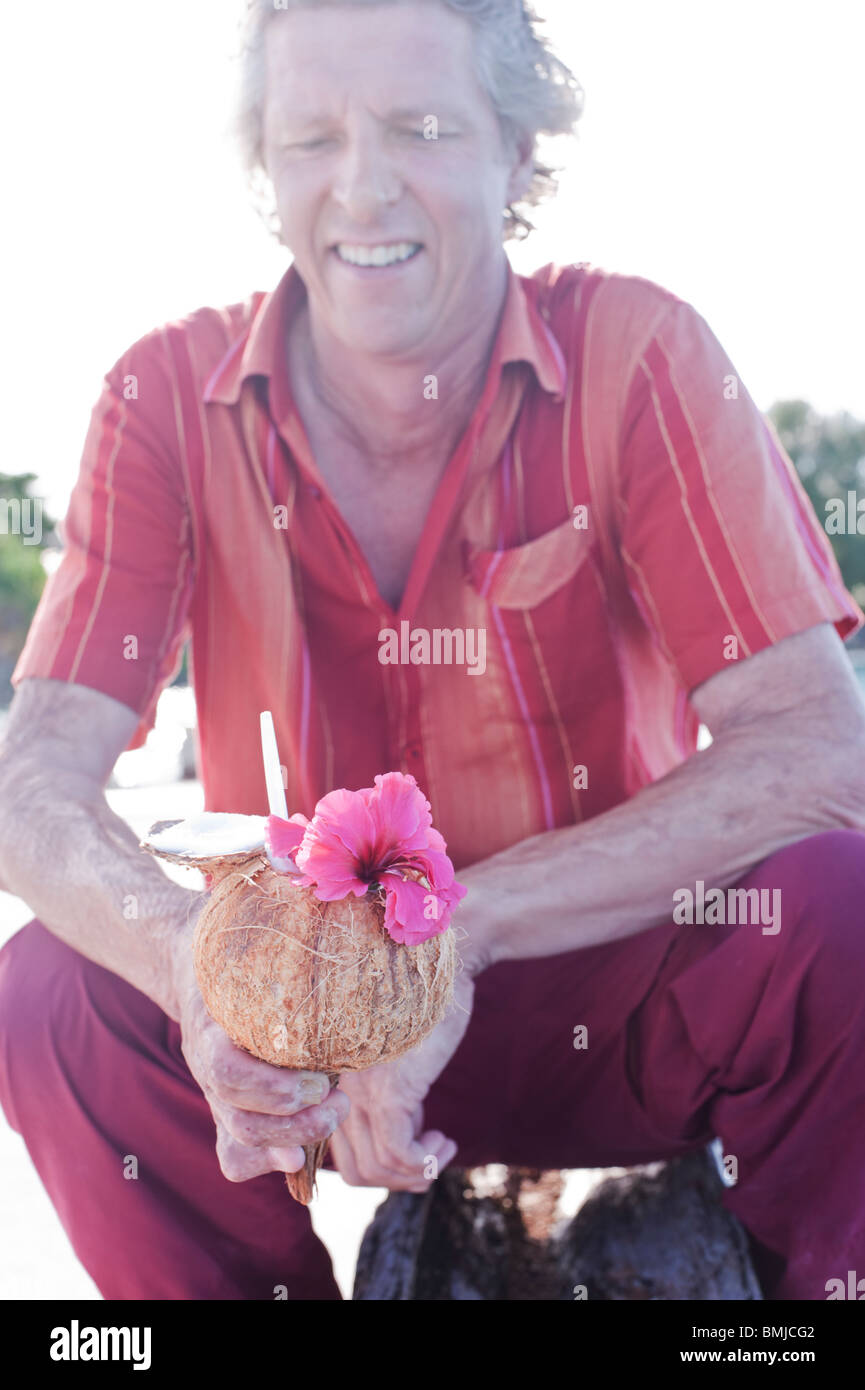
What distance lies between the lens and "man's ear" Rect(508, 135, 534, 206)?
2.20 m

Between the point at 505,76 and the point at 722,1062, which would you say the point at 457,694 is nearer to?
the point at 722,1062

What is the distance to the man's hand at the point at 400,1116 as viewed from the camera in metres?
1.55

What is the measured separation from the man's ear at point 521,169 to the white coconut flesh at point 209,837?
4.56ft

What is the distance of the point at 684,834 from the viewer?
1.73 m

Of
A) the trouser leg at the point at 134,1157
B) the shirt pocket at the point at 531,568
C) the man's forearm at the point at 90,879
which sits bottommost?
the trouser leg at the point at 134,1157

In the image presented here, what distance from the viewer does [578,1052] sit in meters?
1.82

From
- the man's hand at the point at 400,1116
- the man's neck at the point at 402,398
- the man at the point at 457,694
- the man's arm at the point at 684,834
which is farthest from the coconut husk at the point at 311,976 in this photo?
the man's neck at the point at 402,398

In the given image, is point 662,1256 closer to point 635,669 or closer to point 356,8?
point 635,669

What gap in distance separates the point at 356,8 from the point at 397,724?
1.04 metres

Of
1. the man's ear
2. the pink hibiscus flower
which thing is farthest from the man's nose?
the pink hibiscus flower

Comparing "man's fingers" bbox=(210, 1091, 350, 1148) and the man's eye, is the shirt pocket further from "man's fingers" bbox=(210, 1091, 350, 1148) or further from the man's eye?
"man's fingers" bbox=(210, 1091, 350, 1148)

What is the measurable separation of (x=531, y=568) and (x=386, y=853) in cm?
100

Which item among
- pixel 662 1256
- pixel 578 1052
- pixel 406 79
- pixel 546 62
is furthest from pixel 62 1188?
pixel 546 62

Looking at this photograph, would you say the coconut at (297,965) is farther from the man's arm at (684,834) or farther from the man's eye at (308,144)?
the man's eye at (308,144)
